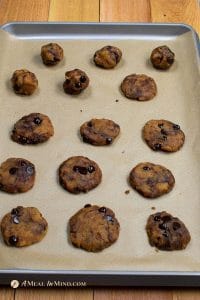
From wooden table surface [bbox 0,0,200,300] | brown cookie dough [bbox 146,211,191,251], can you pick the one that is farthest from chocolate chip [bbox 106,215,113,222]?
wooden table surface [bbox 0,0,200,300]

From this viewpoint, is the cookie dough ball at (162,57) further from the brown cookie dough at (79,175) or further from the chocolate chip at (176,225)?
the chocolate chip at (176,225)

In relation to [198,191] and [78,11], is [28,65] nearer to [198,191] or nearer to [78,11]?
[78,11]

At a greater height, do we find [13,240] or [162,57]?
[162,57]

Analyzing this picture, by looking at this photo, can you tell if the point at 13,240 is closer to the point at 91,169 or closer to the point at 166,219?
the point at 91,169

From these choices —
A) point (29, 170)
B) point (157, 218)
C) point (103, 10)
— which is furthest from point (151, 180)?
point (103, 10)

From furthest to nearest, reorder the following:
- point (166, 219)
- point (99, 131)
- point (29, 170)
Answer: point (99, 131) < point (29, 170) < point (166, 219)

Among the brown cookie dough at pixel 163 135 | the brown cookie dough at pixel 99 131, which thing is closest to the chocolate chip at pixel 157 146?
the brown cookie dough at pixel 163 135

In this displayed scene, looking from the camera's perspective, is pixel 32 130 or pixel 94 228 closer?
pixel 94 228
